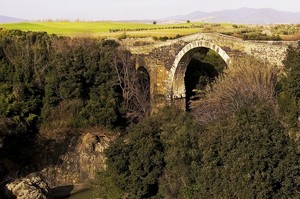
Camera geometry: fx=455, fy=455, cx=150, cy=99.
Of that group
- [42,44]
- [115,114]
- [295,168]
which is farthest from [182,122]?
[42,44]

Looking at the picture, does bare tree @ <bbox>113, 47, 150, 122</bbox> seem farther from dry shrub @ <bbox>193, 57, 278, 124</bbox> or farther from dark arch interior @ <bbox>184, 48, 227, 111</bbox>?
dry shrub @ <bbox>193, 57, 278, 124</bbox>

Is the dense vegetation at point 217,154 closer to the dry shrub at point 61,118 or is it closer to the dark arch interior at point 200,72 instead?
the dry shrub at point 61,118

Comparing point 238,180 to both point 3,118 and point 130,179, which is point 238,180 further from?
point 3,118

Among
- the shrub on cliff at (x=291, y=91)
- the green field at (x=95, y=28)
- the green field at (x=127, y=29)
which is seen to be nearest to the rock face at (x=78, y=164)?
the shrub on cliff at (x=291, y=91)

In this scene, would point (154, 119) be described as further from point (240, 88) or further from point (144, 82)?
point (144, 82)

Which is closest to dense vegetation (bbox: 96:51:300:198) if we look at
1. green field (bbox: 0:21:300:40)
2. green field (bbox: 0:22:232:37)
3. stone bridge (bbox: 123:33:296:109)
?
stone bridge (bbox: 123:33:296:109)

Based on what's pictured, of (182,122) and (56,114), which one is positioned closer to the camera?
(182,122)

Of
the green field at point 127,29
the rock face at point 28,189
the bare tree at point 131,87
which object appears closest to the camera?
the rock face at point 28,189
